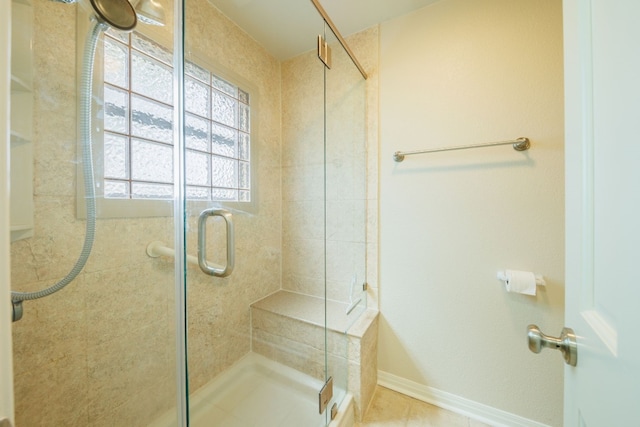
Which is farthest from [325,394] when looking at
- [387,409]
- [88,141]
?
[88,141]

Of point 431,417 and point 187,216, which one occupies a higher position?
point 187,216

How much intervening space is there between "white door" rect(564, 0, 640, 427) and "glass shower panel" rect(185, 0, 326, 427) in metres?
0.89

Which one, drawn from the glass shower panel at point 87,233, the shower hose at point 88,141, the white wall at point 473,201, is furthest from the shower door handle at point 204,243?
the white wall at point 473,201

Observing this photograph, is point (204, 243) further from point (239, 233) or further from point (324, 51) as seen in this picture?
point (324, 51)

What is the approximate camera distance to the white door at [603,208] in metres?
0.27

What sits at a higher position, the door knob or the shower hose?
the shower hose

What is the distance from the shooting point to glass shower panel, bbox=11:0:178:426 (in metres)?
0.73

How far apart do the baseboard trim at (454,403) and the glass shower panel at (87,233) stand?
3.90 feet

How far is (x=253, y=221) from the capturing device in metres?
1.32

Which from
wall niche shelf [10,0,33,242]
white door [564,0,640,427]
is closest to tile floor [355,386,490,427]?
white door [564,0,640,427]

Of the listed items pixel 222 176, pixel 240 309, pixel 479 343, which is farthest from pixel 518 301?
pixel 222 176

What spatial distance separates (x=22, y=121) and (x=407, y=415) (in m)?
2.07

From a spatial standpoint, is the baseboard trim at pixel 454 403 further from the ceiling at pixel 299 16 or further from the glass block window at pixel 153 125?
the ceiling at pixel 299 16

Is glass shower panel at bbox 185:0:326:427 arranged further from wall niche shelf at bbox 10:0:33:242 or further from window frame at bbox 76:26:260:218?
wall niche shelf at bbox 10:0:33:242
